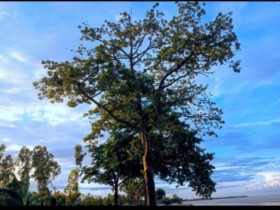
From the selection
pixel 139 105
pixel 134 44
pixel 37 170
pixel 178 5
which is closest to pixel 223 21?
pixel 178 5

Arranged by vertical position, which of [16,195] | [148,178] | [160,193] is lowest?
[160,193]

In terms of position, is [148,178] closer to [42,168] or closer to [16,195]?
[16,195]

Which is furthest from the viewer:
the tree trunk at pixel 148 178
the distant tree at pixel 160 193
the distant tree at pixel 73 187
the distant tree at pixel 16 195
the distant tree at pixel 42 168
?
the distant tree at pixel 160 193

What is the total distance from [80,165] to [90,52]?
20711 mm

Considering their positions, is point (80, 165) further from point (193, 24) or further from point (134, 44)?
point (193, 24)

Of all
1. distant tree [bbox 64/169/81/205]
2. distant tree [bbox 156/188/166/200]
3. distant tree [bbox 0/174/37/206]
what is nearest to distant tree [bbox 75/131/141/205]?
distant tree [bbox 64/169/81/205]

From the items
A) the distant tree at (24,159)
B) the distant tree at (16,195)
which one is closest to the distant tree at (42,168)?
the distant tree at (24,159)

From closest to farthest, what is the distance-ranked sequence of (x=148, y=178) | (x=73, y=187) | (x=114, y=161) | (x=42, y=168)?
1. (x=148, y=178)
2. (x=114, y=161)
3. (x=73, y=187)
4. (x=42, y=168)

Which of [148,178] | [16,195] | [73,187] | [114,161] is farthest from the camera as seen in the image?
[73,187]

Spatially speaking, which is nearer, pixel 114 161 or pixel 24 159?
pixel 114 161

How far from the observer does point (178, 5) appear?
1939 cm

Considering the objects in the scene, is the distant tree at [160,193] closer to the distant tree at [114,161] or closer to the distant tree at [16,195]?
the distant tree at [114,161]

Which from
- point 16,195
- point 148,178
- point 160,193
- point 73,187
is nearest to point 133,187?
point 73,187

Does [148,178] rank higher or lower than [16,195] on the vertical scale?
higher
